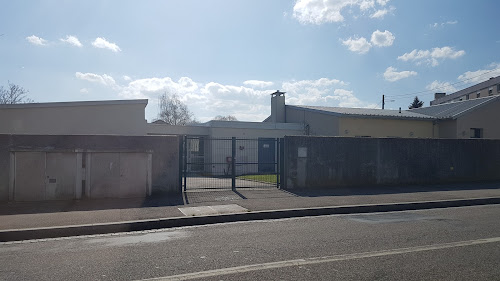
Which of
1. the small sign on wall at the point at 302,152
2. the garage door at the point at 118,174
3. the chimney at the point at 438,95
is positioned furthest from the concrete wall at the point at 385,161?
the chimney at the point at 438,95

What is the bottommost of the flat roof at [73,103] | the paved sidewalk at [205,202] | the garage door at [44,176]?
the paved sidewalk at [205,202]

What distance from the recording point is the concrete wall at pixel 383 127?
25469mm

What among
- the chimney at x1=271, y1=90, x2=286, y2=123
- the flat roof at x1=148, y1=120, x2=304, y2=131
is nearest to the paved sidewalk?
the flat roof at x1=148, y1=120, x2=304, y2=131

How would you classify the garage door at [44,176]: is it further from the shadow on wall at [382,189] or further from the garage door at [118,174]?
the shadow on wall at [382,189]

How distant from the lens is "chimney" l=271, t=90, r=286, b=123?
105 feet

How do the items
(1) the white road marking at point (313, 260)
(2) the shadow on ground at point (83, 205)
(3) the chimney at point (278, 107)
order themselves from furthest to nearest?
(3) the chimney at point (278, 107)
(2) the shadow on ground at point (83, 205)
(1) the white road marking at point (313, 260)

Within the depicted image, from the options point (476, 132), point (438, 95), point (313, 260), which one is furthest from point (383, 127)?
point (438, 95)

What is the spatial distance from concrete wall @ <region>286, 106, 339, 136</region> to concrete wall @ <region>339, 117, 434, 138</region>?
1.86 ft

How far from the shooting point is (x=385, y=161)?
54.6 feet

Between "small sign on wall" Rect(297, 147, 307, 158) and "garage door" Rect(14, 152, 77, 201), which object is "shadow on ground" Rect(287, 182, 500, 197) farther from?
"garage door" Rect(14, 152, 77, 201)

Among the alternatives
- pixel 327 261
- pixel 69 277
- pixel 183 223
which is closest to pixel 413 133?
pixel 183 223

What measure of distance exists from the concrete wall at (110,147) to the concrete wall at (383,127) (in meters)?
14.3

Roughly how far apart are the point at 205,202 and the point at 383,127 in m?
18.0

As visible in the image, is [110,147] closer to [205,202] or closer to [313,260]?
[205,202]
